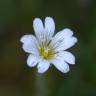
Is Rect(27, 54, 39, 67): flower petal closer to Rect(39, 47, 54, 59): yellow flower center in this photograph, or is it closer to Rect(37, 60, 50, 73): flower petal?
Rect(37, 60, 50, 73): flower petal

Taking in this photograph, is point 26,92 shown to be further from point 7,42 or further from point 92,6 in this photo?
point 92,6

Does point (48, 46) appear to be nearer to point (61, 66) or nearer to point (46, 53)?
point (46, 53)

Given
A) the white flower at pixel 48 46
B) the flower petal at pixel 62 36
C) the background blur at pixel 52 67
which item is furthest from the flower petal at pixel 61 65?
the background blur at pixel 52 67

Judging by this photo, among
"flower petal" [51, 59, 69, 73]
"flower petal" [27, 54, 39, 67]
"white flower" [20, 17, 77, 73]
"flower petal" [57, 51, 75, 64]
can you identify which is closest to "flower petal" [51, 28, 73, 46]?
"white flower" [20, 17, 77, 73]

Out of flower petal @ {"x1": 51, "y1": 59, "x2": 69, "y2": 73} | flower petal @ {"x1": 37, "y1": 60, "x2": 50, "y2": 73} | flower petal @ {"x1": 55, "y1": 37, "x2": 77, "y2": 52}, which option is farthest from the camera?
flower petal @ {"x1": 55, "y1": 37, "x2": 77, "y2": 52}

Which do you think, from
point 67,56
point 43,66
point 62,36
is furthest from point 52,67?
point 43,66

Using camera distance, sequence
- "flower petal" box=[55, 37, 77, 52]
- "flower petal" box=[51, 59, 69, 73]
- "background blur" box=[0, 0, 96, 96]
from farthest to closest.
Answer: "background blur" box=[0, 0, 96, 96] → "flower petal" box=[55, 37, 77, 52] → "flower petal" box=[51, 59, 69, 73]

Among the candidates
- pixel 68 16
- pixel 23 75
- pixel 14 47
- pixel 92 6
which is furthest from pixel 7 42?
pixel 92 6
